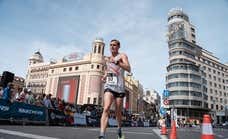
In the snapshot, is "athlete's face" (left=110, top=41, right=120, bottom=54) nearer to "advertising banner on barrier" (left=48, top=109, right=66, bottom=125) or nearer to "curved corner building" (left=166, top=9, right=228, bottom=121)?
"advertising banner on barrier" (left=48, top=109, right=66, bottom=125)

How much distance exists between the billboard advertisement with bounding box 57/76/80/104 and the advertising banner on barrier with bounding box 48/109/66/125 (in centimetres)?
6752

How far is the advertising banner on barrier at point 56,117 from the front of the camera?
13741 mm

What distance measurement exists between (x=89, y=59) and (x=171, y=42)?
93.0ft

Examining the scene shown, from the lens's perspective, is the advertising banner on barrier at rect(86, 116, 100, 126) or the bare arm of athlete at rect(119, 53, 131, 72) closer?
the bare arm of athlete at rect(119, 53, 131, 72)

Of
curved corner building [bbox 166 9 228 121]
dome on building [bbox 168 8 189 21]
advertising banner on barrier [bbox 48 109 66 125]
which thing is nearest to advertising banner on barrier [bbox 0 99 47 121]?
advertising banner on barrier [bbox 48 109 66 125]

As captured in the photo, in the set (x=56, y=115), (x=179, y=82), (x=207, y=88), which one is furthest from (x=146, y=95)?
(x=56, y=115)

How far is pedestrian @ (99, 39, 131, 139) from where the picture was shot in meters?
4.54

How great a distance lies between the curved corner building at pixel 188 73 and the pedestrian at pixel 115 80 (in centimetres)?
6513

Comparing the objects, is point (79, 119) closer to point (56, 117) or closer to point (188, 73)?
point (56, 117)

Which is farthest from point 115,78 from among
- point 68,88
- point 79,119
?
point 68,88

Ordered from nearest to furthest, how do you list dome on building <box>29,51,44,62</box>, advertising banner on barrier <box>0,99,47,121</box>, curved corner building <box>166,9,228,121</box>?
advertising banner on barrier <box>0,99,47,121</box>
curved corner building <box>166,9,228,121</box>
dome on building <box>29,51,44,62</box>

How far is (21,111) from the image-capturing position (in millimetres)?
11594

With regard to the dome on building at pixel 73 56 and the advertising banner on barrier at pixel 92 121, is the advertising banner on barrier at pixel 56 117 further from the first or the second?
the dome on building at pixel 73 56

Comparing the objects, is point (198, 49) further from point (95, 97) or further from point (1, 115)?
point (1, 115)
